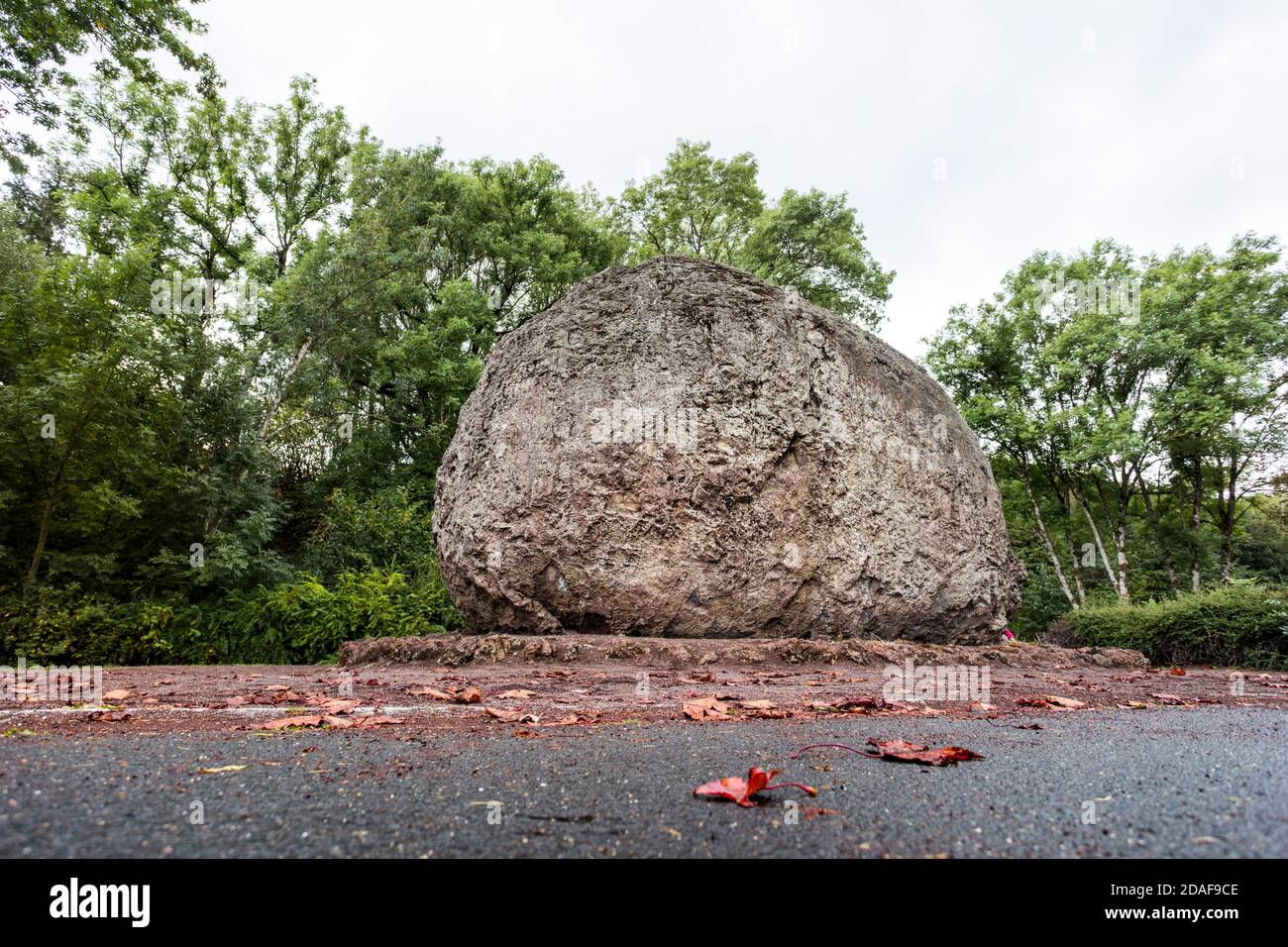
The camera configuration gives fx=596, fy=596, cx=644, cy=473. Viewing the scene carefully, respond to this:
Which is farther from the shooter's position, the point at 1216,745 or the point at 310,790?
the point at 1216,745

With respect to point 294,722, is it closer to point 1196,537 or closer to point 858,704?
point 858,704

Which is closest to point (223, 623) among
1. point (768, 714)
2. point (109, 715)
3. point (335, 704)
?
point (109, 715)

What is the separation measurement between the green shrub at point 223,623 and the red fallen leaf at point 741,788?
354 inches

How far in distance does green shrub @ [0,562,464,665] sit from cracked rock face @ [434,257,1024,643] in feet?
11.4

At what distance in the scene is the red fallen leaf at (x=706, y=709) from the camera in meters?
3.07

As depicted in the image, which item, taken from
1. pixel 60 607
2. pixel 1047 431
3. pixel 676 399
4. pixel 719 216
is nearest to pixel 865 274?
pixel 719 216

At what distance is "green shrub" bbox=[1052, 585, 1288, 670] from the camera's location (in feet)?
27.6

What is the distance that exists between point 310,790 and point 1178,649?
12.1m

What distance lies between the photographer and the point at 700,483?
21.6ft

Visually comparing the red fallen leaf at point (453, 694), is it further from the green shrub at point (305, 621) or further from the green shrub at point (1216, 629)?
the green shrub at point (1216, 629)

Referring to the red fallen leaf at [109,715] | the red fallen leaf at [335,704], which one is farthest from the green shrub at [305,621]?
the red fallen leaf at [109,715]

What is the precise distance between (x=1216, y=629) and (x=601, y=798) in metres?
11.3
